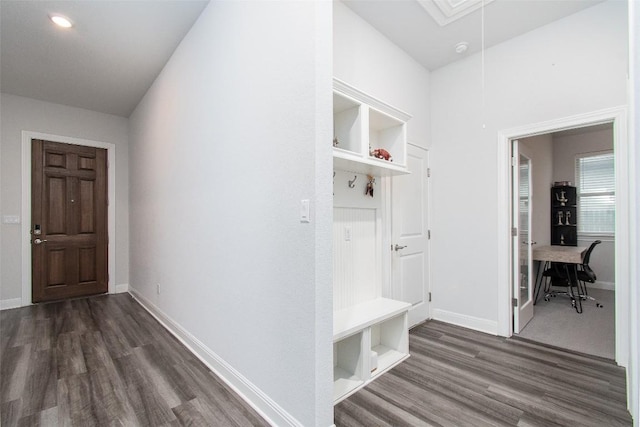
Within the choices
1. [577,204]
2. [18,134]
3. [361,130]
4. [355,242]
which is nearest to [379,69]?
[361,130]

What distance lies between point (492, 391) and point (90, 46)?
4563 mm

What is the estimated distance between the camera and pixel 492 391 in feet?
6.60

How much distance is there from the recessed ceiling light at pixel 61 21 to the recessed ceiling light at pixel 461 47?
11.9ft

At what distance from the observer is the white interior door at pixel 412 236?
3.02 metres

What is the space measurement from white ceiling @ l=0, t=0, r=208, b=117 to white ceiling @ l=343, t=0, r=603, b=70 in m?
1.58

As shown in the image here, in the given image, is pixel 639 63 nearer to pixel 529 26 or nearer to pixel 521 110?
pixel 521 110

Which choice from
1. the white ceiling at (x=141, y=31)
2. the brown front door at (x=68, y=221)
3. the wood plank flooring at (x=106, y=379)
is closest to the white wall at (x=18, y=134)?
the brown front door at (x=68, y=221)

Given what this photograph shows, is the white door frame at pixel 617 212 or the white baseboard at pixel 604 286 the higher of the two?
the white door frame at pixel 617 212

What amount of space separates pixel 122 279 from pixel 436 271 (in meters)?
4.80

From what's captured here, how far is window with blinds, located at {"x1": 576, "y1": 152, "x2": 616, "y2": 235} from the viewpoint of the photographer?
5180 millimetres

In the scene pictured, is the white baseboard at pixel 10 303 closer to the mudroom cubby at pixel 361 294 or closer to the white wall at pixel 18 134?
the white wall at pixel 18 134

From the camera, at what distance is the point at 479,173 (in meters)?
3.13

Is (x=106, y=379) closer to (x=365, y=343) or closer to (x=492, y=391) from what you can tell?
(x=365, y=343)

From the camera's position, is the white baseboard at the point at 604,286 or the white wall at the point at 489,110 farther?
the white baseboard at the point at 604,286
